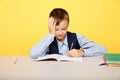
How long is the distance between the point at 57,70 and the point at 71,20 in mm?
563

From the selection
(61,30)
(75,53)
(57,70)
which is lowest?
(57,70)

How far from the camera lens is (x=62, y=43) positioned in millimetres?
1986

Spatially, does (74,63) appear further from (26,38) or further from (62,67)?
(26,38)

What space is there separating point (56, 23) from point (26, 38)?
0.32 metres

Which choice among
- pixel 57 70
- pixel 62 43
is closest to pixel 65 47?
pixel 62 43

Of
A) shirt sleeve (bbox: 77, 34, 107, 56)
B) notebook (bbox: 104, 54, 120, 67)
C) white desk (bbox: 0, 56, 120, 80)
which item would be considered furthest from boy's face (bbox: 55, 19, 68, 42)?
notebook (bbox: 104, 54, 120, 67)

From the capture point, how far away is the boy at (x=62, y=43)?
Result: 185cm

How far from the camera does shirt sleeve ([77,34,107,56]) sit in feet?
6.26

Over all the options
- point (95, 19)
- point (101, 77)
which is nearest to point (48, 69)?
point (101, 77)

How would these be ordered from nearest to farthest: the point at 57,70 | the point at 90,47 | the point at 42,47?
the point at 57,70 < the point at 42,47 < the point at 90,47

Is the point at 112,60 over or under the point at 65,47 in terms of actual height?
under

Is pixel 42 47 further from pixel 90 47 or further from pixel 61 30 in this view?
pixel 90 47

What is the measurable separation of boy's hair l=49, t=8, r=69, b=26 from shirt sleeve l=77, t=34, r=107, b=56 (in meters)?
0.21

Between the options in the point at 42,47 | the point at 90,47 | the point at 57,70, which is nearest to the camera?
the point at 57,70
